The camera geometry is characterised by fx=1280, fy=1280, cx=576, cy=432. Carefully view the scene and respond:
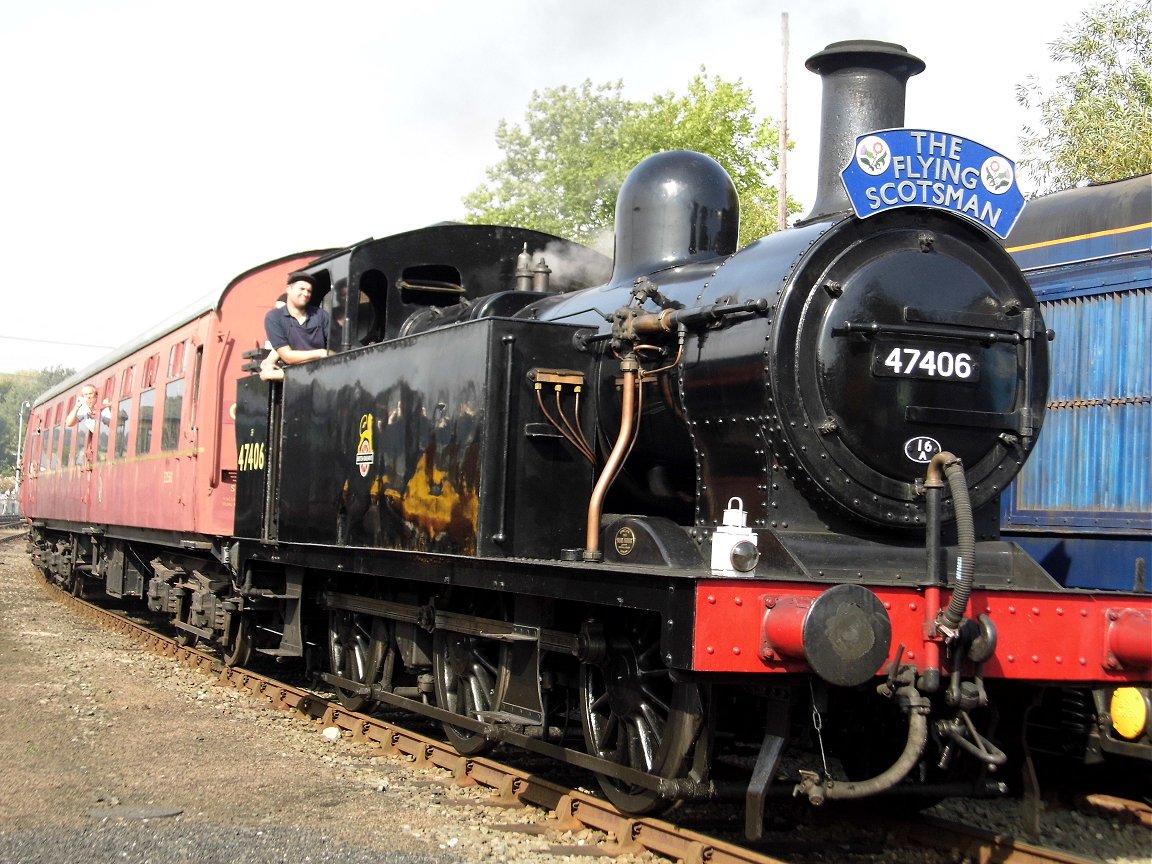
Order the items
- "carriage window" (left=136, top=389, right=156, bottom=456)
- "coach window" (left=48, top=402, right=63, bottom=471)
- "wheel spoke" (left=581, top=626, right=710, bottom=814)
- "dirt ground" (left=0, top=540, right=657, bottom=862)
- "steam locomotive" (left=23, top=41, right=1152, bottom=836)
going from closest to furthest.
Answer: "steam locomotive" (left=23, top=41, right=1152, bottom=836)
"wheel spoke" (left=581, top=626, right=710, bottom=814)
"dirt ground" (left=0, top=540, right=657, bottom=862)
"carriage window" (left=136, top=389, right=156, bottom=456)
"coach window" (left=48, top=402, right=63, bottom=471)

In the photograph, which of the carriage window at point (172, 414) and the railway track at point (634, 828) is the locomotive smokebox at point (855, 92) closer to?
the railway track at point (634, 828)

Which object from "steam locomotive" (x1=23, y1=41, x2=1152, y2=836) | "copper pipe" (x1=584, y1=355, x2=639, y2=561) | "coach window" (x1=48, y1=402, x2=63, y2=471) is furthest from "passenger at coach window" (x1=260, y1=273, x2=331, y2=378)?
"coach window" (x1=48, y1=402, x2=63, y2=471)

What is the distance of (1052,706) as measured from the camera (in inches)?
251

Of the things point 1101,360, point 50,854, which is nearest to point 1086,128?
point 1101,360

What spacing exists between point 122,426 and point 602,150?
21757 mm

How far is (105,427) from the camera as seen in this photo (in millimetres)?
14492

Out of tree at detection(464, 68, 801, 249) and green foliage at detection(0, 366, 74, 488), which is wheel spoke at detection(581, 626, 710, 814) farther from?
green foliage at detection(0, 366, 74, 488)

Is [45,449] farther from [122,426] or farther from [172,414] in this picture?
[172,414]

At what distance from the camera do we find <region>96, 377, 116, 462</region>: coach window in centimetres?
1423

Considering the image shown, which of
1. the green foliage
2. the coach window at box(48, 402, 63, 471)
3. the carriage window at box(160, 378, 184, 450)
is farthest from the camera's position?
the green foliage

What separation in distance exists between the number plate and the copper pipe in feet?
3.18

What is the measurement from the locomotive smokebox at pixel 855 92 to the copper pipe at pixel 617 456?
47.6 inches

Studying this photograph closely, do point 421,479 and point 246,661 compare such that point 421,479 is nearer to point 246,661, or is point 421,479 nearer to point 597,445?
point 597,445

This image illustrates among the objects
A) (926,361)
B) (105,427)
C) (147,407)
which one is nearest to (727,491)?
(926,361)
